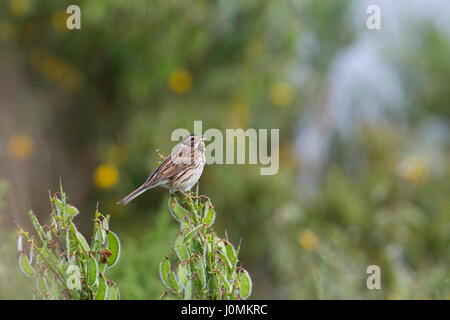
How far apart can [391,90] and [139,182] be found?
156 inches

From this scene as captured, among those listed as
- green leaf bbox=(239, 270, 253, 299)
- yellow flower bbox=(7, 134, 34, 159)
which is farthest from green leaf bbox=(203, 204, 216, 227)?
yellow flower bbox=(7, 134, 34, 159)

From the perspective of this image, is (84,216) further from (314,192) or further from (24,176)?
(314,192)

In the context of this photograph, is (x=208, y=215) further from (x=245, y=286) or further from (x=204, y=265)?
(x=245, y=286)

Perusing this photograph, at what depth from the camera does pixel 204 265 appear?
2.27 meters

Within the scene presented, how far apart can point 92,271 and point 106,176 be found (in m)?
4.22

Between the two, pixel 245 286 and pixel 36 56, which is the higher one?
pixel 36 56

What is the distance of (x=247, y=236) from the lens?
690 cm

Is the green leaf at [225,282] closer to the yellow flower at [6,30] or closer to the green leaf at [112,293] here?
the green leaf at [112,293]

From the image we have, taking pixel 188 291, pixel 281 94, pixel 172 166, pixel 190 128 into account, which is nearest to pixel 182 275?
pixel 188 291

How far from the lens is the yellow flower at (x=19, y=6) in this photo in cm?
585

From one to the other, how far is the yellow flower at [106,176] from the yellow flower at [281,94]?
2.06 metres

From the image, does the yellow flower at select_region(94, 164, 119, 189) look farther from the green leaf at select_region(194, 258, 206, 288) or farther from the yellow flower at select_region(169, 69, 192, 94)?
the green leaf at select_region(194, 258, 206, 288)

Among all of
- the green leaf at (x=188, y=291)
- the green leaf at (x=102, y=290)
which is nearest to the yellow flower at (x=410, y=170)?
the green leaf at (x=188, y=291)

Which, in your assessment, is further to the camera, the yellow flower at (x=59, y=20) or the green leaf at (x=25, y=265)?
the yellow flower at (x=59, y=20)
